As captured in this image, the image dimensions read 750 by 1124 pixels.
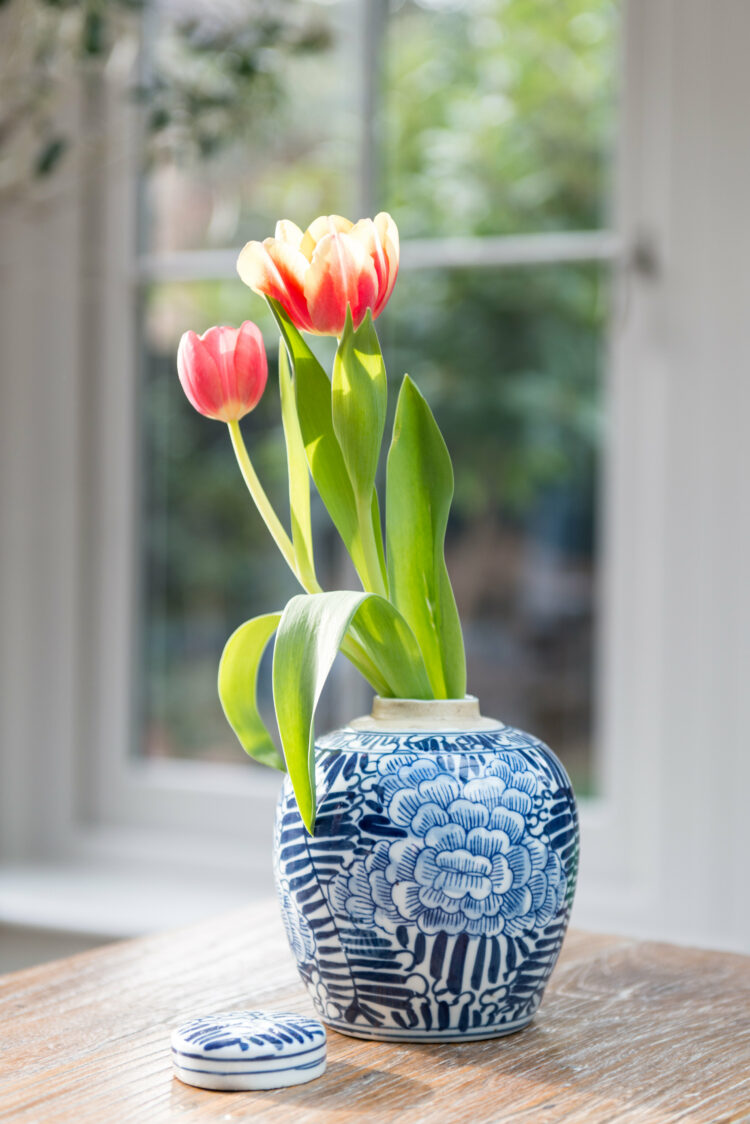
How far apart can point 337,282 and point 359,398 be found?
0.22 ft

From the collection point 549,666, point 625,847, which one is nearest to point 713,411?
point 549,666

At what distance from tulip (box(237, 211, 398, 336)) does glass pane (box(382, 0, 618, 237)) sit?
92 centimetres

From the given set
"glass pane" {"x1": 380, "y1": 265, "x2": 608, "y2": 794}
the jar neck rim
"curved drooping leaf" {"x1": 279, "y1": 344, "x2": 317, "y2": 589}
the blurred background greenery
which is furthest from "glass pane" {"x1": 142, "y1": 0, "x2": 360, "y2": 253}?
the jar neck rim

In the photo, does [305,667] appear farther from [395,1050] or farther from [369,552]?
[395,1050]

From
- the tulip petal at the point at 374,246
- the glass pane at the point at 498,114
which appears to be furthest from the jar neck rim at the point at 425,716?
the glass pane at the point at 498,114

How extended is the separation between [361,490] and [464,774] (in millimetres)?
178

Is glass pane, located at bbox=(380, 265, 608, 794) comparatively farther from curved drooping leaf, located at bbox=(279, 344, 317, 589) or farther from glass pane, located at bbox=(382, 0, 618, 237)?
curved drooping leaf, located at bbox=(279, 344, 317, 589)

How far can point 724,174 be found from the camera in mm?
1396

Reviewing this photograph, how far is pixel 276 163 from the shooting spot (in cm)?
174

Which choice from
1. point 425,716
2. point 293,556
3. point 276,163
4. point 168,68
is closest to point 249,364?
point 293,556

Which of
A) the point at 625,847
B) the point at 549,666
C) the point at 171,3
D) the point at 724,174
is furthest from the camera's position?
the point at 171,3

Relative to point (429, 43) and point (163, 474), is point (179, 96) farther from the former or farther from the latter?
point (163, 474)

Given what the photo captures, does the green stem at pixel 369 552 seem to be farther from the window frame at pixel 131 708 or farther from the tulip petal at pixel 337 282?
the window frame at pixel 131 708

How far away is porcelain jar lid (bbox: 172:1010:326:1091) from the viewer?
2.11 feet
